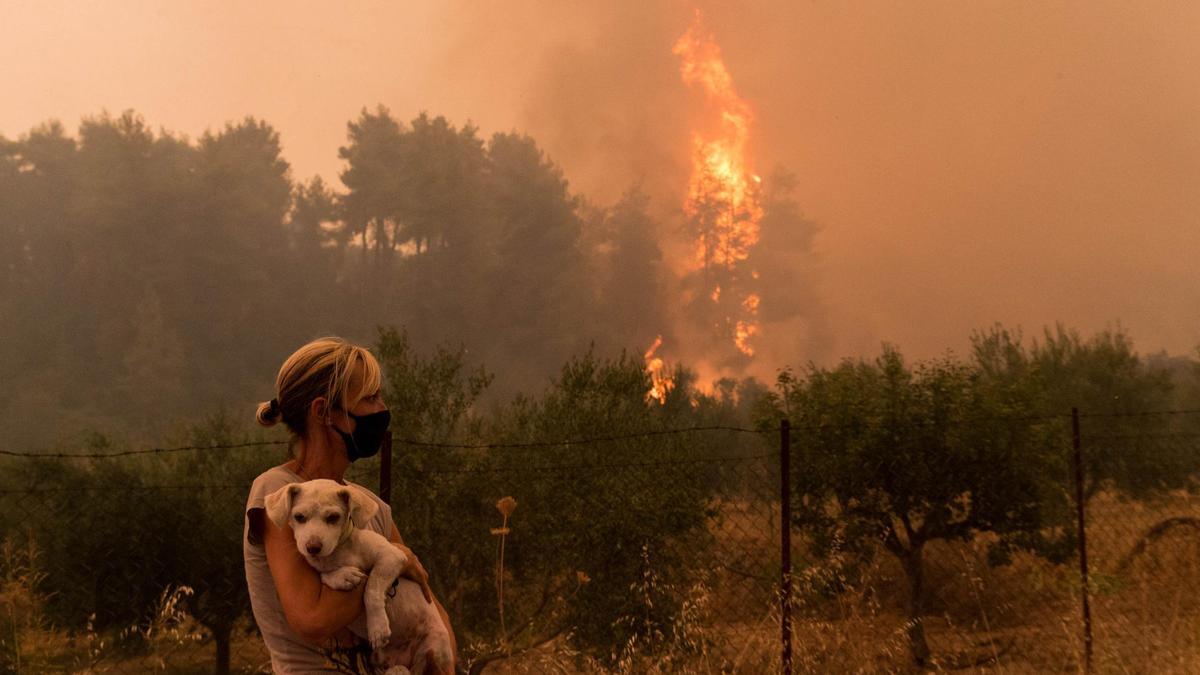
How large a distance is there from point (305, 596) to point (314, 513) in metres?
0.24

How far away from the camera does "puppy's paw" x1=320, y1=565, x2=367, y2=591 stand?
107 inches

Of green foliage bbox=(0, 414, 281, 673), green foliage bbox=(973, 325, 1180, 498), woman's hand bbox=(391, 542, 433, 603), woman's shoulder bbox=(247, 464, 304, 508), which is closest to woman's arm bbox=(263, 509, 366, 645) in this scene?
woman's shoulder bbox=(247, 464, 304, 508)

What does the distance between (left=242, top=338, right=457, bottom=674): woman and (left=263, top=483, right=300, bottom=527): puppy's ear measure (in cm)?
4

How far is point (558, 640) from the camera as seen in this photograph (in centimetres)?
1464

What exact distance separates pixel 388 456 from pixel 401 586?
414cm

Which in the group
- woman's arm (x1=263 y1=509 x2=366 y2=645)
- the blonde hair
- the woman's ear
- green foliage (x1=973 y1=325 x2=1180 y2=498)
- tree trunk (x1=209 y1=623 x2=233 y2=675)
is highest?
green foliage (x1=973 y1=325 x2=1180 y2=498)

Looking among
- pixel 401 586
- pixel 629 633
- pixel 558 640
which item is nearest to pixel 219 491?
pixel 558 640

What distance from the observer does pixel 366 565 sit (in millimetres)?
2873

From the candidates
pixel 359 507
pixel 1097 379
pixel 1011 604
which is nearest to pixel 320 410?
pixel 359 507

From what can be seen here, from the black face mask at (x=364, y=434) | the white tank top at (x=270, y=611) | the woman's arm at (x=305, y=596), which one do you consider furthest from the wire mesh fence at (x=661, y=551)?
the woman's arm at (x=305, y=596)

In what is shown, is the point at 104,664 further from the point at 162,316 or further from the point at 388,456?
the point at 162,316

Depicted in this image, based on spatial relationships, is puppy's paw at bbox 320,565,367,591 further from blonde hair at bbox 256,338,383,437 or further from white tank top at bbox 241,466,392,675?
blonde hair at bbox 256,338,383,437

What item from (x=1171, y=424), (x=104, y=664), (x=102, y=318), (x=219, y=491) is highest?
(x=102, y=318)

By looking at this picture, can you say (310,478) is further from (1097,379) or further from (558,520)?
(1097,379)
